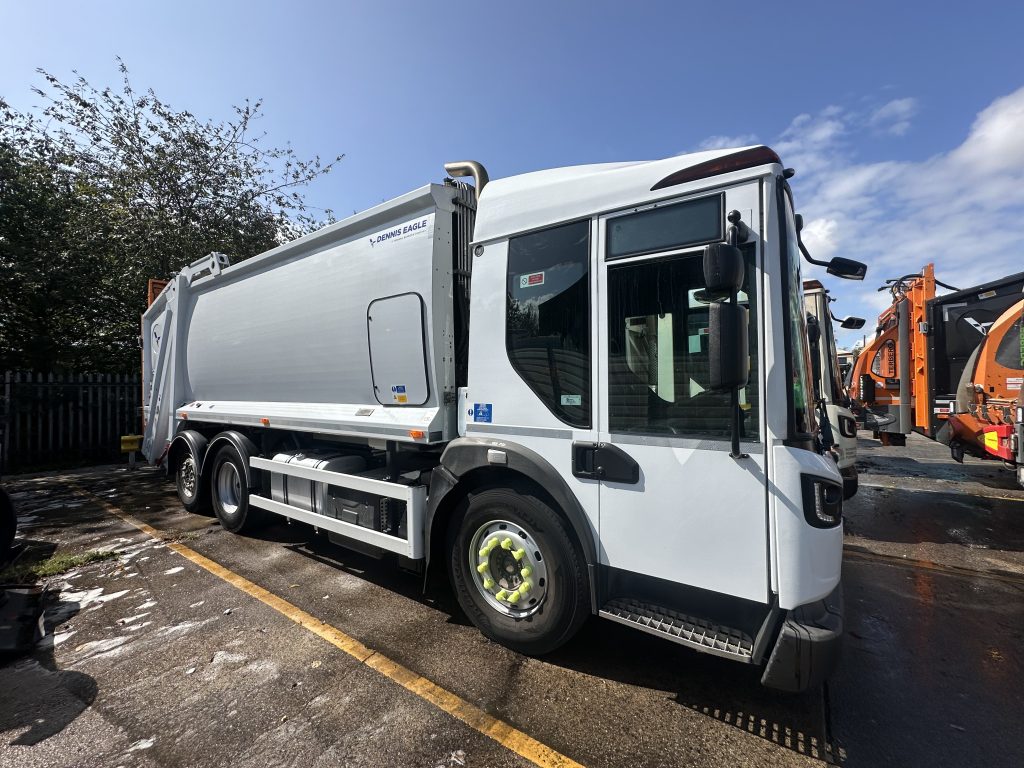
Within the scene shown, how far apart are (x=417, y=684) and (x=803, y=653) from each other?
2.00 meters

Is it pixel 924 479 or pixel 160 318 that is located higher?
pixel 160 318

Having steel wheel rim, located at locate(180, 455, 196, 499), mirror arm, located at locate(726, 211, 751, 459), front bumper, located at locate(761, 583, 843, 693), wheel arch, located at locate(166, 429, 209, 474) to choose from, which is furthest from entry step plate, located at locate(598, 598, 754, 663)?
steel wheel rim, located at locate(180, 455, 196, 499)

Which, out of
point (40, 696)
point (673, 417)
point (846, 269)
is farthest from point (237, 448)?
point (846, 269)

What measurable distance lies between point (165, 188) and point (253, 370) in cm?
1087

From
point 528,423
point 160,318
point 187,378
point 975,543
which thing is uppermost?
point 160,318

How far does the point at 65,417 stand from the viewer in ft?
36.0

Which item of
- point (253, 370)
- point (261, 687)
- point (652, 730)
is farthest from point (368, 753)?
point (253, 370)

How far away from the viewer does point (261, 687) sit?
8.89 feet

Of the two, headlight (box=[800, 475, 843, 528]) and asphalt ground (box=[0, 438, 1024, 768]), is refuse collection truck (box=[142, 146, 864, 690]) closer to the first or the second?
headlight (box=[800, 475, 843, 528])

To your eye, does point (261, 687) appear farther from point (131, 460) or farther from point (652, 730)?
point (131, 460)

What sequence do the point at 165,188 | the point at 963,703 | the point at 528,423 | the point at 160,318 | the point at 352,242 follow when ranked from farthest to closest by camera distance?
the point at 165,188
the point at 160,318
the point at 352,242
the point at 528,423
the point at 963,703

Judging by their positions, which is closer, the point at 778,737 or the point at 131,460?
the point at 778,737

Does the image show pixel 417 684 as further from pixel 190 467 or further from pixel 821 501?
pixel 190 467

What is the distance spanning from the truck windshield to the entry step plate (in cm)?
101
